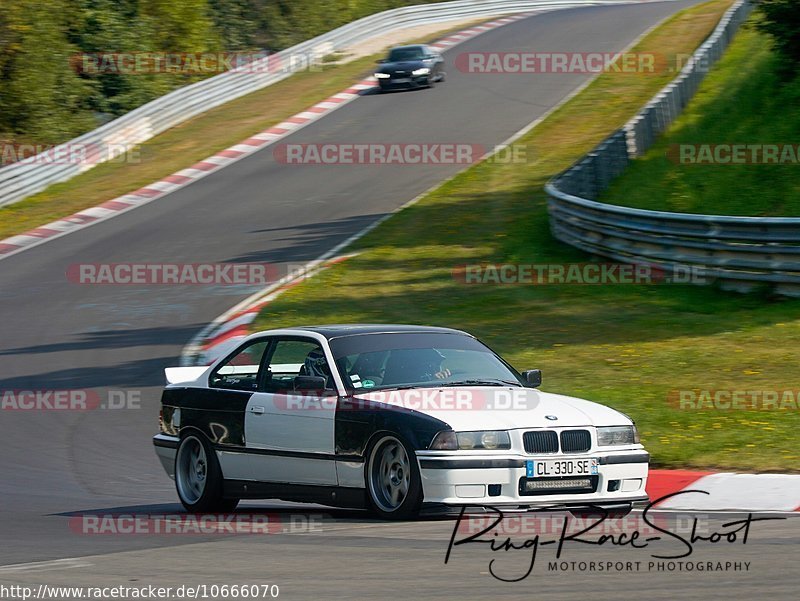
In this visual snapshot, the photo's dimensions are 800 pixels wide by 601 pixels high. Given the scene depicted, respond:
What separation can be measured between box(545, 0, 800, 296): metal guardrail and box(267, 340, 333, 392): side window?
9439 mm

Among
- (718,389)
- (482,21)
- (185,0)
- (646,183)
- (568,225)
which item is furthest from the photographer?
(482,21)

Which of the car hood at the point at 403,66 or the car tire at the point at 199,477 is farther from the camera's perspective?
the car hood at the point at 403,66

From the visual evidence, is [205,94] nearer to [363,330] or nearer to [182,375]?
[182,375]

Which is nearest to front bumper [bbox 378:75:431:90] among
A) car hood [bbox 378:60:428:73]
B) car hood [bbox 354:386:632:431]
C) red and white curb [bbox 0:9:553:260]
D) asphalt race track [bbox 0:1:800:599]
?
car hood [bbox 378:60:428:73]

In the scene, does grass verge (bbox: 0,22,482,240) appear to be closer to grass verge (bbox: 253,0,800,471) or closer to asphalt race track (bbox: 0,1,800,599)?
asphalt race track (bbox: 0,1,800,599)

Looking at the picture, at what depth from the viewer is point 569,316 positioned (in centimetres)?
1769

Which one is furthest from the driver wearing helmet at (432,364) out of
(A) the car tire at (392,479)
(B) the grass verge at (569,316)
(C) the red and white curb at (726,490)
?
(B) the grass verge at (569,316)

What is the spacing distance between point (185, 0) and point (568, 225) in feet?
89.8

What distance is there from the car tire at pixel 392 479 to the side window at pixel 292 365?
0.77m

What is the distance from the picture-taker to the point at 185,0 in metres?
45.9

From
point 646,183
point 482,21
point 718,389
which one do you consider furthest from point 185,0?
point 718,389

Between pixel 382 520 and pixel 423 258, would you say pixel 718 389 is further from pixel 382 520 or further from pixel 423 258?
pixel 423 258

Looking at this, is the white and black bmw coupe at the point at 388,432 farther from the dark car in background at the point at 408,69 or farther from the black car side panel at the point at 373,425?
the dark car in background at the point at 408,69

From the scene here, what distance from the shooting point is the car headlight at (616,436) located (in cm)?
832
